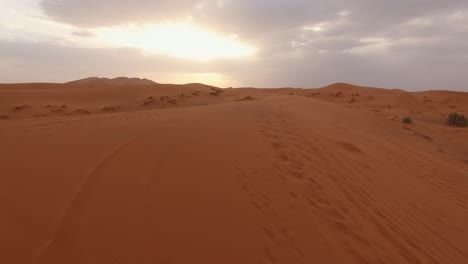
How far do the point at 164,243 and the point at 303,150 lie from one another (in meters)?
3.48

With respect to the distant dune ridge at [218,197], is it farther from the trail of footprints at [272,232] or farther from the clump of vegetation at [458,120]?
the clump of vegetation at [458,120]

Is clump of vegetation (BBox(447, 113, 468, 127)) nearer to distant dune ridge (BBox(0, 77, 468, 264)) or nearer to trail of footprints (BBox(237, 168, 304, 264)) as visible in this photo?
distant dune ridge (BBox(0, 77, 468, 264))

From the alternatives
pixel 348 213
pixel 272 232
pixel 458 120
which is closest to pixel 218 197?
pixel 272 232

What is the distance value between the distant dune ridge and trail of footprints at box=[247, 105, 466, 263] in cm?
2

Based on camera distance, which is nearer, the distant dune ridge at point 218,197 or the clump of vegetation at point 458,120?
the distant dune ridge at point 218,197

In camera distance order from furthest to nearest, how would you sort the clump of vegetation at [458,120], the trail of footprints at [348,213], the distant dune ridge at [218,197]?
the clump of vegetation at [458,120] < the trail of footprints at [348,213] < the distant dune ridge at [218,197]

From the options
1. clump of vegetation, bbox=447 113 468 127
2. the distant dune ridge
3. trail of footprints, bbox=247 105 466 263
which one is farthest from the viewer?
clump of vegetation, bbox=447 113 468 127

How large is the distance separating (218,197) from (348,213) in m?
1.51

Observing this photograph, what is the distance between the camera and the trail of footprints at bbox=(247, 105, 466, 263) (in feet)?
11.1

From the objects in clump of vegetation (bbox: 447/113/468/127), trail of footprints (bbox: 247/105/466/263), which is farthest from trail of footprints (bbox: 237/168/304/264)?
clump of vegetation (bbox: 447/113/468/127)

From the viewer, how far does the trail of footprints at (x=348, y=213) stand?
11.1 feet

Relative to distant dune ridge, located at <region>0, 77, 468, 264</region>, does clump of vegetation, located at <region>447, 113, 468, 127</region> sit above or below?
below

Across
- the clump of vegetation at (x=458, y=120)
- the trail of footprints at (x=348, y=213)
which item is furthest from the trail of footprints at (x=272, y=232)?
the clump of vegetation at (x=458, y=120)

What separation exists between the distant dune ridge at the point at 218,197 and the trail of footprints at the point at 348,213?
2 centimetres
